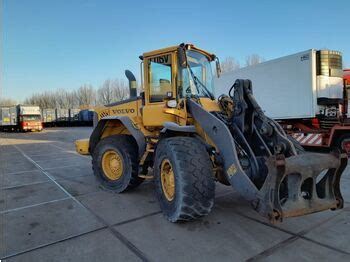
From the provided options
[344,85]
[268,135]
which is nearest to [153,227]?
[268,135]

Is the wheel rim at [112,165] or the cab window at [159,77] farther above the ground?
the cab window at [159,77]

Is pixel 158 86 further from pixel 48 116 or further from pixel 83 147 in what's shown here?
pixel 48 116

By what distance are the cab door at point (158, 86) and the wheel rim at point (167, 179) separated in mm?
800

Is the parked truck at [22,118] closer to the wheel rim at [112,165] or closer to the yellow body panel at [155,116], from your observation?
the wheel rim at [112,165]

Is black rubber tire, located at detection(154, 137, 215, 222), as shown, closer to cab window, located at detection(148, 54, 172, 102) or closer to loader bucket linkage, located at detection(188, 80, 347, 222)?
loader bucket linkage, located at detection(188, 80, 347, 222)

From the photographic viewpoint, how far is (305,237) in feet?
12.3

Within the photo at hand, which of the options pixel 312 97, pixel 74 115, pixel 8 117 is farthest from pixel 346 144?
pixel 74 115

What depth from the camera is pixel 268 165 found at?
3.30 metres

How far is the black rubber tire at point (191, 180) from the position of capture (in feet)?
12.7

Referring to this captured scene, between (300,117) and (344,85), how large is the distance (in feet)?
6.02

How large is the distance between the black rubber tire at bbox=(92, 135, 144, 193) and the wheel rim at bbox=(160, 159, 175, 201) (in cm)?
121

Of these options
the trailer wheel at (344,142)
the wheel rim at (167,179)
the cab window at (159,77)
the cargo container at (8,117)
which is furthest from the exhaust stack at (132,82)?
the cargo container at (8,117)

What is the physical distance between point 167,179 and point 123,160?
147 cm

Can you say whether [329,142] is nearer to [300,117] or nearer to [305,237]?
[300,117]
